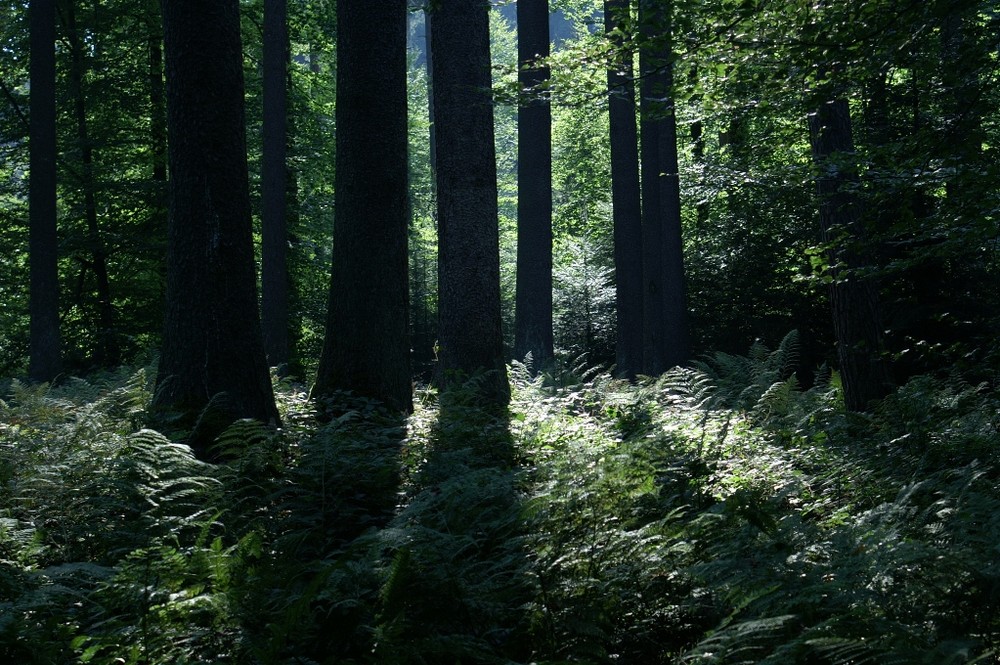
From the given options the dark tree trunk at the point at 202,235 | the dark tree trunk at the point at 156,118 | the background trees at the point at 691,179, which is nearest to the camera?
the background trees at the point at 691,179

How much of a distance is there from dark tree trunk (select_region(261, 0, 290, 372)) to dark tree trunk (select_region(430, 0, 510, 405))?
8499 millimetres

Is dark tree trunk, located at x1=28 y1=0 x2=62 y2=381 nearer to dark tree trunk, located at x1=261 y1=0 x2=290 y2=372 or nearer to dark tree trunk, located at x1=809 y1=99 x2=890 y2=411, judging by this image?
dark tree trunk, located at x1=261 y1=0 x2=290 y2=372

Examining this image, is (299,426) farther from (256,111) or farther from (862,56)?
(256,111)

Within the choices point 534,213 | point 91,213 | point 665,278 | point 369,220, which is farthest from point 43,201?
point 665,278

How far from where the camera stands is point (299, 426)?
695 cm

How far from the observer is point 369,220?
8.46m

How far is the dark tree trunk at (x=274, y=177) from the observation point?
17.2 m

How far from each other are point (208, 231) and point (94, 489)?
235 cm

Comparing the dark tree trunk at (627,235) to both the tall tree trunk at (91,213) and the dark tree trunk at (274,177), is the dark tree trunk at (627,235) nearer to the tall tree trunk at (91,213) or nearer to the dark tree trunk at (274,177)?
the dark tree trunk at (274,177)

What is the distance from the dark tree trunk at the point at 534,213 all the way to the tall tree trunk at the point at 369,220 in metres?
8.14

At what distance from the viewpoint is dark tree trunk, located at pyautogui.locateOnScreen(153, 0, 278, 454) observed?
22.6 feet

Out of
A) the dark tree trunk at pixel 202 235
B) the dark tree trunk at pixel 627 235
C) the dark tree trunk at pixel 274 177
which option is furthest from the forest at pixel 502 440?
the dark tree trunk at pixel 274 177

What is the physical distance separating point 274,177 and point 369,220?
9.84 meters

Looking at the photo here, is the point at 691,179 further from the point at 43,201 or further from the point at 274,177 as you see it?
the point at 43,201
